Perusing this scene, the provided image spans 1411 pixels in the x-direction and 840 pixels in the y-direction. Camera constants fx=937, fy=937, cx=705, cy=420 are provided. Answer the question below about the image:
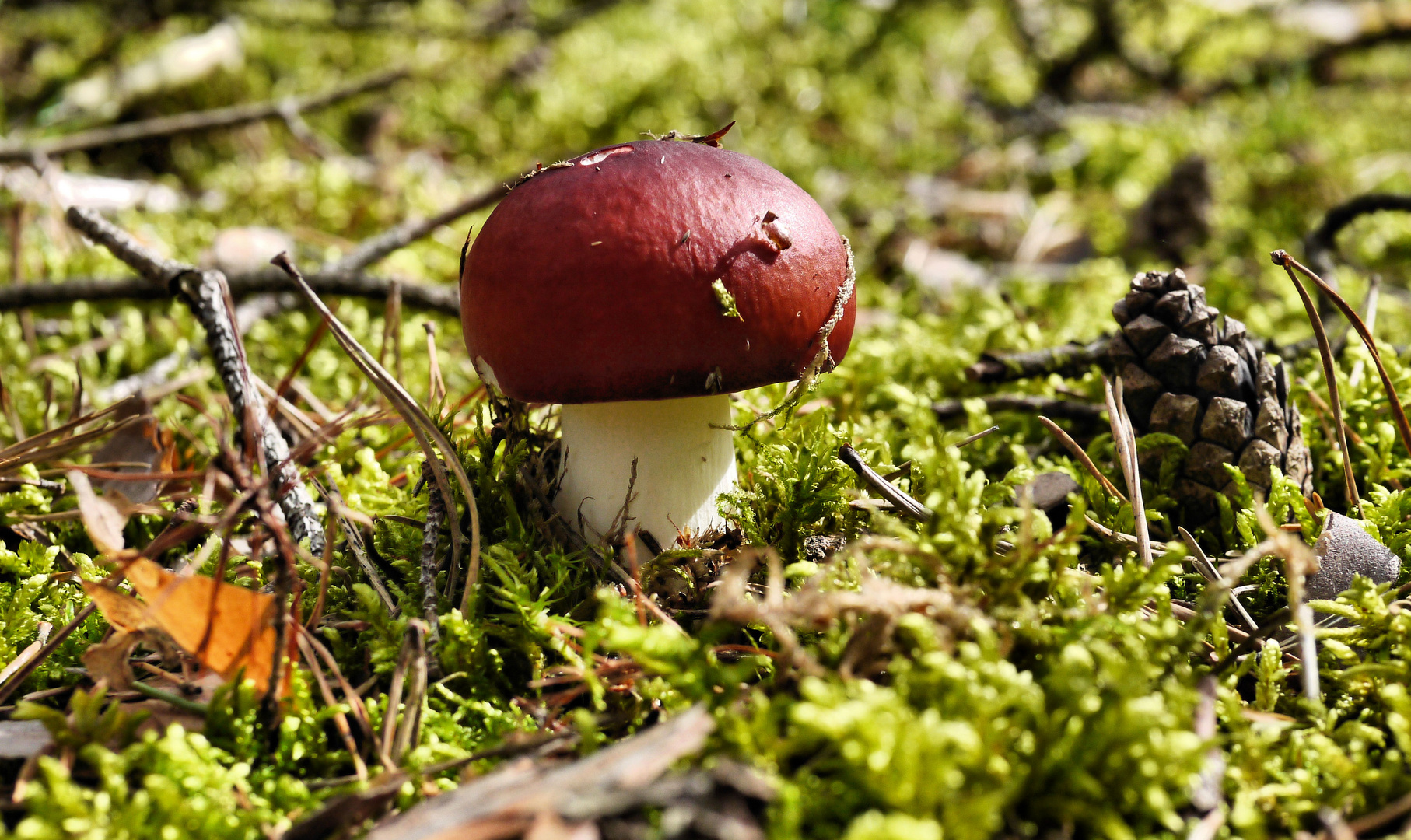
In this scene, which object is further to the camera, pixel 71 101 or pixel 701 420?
pixel 71 101

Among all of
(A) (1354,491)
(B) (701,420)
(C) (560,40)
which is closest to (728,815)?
(B) (701,420)

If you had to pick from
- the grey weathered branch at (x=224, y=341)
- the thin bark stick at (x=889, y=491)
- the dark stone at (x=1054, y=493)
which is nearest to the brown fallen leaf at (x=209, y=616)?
the grey weathered branch at (x=224, y=341)

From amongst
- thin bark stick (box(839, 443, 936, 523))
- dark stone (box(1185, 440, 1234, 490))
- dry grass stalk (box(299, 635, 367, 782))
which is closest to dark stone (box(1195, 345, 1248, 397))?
dark stone (box(1185, 440, 1234, 490))

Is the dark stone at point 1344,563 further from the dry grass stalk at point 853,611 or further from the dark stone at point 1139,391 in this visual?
the dry grass stalk at point 853,611

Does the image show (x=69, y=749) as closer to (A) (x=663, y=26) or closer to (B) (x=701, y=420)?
(B) (x=701, y=420)

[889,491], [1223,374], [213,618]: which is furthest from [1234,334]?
[213,618]

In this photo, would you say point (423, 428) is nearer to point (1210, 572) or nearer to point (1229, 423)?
point (1210, 572)
